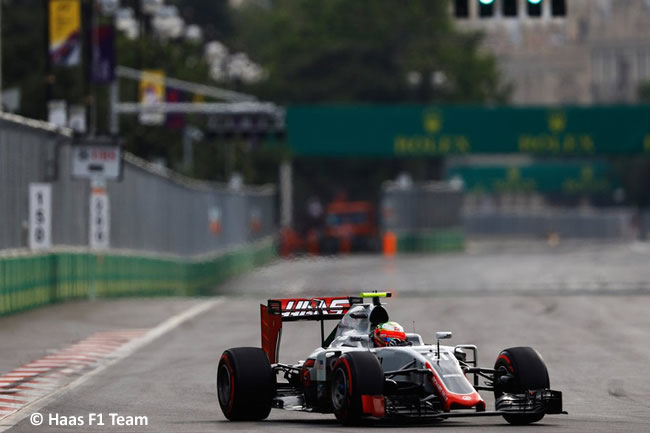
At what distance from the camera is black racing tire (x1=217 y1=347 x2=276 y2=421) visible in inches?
533

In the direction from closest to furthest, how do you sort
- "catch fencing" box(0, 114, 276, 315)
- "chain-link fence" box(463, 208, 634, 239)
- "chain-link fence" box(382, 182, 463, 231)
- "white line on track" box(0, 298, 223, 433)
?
1. "white line on track" box(0, 298, 223, 433)
2. "catch fencing" box(0, 114, 276, 315)
3. "chain-link fence" box(382, 182, 463, 231)
4. "chain-link fence" box(463, 208, 634, 239)

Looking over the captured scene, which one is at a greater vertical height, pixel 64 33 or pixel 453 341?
pixel 64 33

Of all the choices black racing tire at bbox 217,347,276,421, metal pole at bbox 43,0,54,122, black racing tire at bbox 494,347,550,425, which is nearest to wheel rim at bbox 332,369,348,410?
black racing tire at bbox 217,347,276,421

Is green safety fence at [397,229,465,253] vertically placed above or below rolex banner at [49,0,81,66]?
below

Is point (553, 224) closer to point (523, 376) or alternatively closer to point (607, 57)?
point (607, 57)

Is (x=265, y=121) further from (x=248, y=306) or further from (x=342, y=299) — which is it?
(x=342, y=299)

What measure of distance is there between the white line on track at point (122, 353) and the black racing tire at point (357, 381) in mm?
2607

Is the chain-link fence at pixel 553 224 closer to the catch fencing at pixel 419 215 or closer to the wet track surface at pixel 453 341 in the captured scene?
the catch fencing at pixel 419 215

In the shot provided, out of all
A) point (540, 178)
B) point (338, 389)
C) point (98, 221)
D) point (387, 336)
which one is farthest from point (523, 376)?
point (540, 178)

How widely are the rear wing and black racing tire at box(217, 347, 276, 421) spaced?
98cm

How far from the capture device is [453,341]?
882 inches

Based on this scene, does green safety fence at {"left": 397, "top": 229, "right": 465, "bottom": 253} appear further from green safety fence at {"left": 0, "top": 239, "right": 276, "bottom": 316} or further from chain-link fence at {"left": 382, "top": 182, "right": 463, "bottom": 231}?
green safety fence at {"left": 0, "top": 239, "right": 276, "bottom": 316}

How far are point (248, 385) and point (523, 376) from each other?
7.11ft

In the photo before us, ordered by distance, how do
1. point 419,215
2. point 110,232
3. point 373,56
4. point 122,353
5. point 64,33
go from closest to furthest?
1. point 122,353
2. point 110,232
3. point 64,33
4. point 419,215
5. point 373,56
